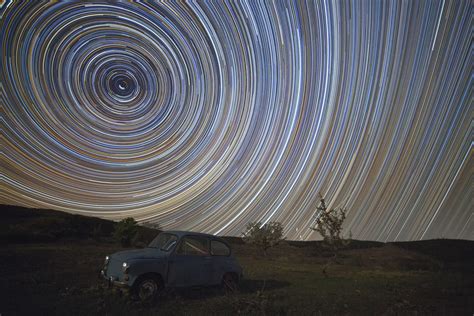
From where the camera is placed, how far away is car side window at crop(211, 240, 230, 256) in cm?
1158

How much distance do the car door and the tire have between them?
17.7 inches

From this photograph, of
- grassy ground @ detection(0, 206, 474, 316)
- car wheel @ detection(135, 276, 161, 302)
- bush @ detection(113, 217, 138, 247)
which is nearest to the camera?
grassy ground @ detection(0, 206, 474, 316)

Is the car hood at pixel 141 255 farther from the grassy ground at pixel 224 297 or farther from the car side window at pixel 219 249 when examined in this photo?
the car side window at pixel 219 249

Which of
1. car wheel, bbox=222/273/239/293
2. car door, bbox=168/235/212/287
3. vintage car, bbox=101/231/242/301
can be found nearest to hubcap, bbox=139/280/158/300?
vintage car, bbox=101/231/242/301

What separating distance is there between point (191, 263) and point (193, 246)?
0.57 metres

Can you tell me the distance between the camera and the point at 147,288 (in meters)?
9.64

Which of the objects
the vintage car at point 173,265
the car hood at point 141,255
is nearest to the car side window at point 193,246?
the vintage car at point 173,265

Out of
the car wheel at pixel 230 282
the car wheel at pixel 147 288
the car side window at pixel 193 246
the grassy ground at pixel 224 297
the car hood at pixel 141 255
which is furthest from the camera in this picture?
the car wheel at pixel 230 282

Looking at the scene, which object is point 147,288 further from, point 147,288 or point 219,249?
point 219,249

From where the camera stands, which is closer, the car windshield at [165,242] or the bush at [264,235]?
the car windshield at [165,242]

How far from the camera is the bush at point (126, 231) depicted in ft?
103

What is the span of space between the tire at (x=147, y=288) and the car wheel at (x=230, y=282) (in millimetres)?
2637

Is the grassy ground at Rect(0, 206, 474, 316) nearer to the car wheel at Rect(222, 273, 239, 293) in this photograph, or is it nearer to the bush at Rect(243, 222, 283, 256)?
the car wheel at Rect(222, 273, 239, 293)

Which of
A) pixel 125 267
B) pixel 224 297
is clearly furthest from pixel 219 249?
pixel 125 267
